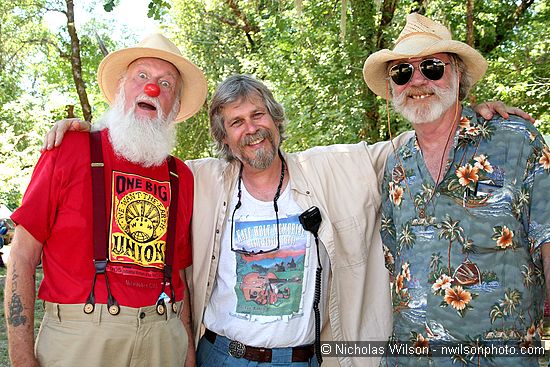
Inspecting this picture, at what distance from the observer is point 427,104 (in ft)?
9.57

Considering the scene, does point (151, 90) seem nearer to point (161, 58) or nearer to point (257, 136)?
point (161, 58)

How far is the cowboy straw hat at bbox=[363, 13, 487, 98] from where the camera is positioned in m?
2.94

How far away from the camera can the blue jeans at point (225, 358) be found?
9.90ft

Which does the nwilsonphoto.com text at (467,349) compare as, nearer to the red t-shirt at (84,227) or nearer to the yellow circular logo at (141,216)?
the red t-shirt at (84,227)

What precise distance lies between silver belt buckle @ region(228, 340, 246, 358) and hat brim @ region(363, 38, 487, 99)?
1.74m

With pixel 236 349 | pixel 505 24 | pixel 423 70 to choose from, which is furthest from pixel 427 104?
pixel 505 24

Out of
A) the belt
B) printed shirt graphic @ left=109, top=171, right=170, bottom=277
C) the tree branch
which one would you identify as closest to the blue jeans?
the belt

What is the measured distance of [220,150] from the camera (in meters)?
3.60

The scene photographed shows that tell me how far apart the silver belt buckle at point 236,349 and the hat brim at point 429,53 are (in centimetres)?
174

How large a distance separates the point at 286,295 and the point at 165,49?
1.55 meters

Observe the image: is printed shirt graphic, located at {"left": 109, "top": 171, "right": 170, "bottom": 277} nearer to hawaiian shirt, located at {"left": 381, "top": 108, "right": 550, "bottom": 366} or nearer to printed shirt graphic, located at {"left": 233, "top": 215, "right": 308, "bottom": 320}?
printed shirt graphic, located at {"left": 233, "top": 215, "right": 308, "bottom": 320}

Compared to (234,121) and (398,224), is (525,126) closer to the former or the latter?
(398,224)

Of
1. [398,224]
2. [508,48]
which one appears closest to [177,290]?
[398,224]

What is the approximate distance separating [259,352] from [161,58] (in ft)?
5.81
